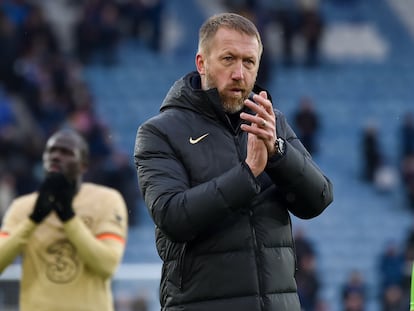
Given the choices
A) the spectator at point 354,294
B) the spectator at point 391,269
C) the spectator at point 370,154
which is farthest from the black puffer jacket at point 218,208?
the spectator at point 370,154

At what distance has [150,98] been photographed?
21312 millimetres

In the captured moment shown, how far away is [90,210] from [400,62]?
55.6 ft

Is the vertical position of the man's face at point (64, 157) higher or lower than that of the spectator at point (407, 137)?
lower

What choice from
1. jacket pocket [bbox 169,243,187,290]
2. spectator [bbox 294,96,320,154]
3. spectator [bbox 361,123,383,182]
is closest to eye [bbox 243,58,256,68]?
jacket pocket [bbox 169,243,187,290]

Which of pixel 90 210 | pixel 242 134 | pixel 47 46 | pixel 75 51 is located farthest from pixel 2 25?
pixel 242 134

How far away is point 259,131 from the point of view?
4348 millimetres

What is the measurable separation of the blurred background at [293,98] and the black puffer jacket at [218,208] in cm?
940

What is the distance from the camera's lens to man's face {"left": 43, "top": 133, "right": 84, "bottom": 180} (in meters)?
6.72

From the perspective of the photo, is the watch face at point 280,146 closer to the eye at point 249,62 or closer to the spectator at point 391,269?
the eye at point 249,62

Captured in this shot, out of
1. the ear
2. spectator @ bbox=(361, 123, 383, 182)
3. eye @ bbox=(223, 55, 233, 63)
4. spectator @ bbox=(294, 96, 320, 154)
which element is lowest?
eye @ bbox=(223, 55, 233, 63)

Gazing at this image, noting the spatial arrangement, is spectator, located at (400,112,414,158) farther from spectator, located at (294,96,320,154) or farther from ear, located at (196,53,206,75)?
ear, located at (196,53,206,75)

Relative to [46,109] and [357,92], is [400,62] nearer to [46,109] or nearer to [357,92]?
[357,92]

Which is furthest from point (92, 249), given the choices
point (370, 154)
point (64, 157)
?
point (370, 154)

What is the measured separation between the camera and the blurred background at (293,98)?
16.3m
